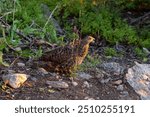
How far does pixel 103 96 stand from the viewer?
5.50 m

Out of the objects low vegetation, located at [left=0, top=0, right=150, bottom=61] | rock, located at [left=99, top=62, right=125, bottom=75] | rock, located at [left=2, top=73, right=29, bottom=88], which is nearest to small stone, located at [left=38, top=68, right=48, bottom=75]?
rock, located at [left=2, top=73, right=29, bottom=88]

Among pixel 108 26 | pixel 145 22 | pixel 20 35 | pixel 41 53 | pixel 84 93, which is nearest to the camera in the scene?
pixel 84 93

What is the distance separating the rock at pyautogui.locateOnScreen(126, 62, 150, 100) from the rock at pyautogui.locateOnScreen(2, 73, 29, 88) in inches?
48.1

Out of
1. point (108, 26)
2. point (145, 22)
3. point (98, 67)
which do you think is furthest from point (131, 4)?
point (98, 67)

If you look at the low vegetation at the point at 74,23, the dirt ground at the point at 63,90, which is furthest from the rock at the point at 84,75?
the low vegetation at the point at 74,23

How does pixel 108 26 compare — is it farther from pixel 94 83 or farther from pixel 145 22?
pixel 94 83

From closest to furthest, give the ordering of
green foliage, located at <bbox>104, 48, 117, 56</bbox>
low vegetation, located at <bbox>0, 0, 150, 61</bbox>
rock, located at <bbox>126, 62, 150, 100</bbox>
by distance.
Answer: rock, located at <bbox>126, 62, 150, 100</bbox>
low vegetation, located at <bbox>0, 0, 150, 61</bbox>
green foliage, located at <bbox>104, 48, 117, 56</bbox>

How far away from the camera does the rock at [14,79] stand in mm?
5270

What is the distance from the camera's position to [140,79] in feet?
19.6

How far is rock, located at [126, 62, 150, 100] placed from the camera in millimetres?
5760

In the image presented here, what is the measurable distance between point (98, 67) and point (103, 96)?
2.54 ft

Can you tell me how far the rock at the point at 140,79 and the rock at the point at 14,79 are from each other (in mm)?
1222

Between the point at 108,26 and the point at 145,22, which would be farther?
the point at 145,22

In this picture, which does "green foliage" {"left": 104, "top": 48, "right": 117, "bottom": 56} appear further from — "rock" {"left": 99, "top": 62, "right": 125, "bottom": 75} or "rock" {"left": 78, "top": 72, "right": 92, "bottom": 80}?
"rock" {"left": 78, "top": 72, "right": 92, "bottom": 80}
